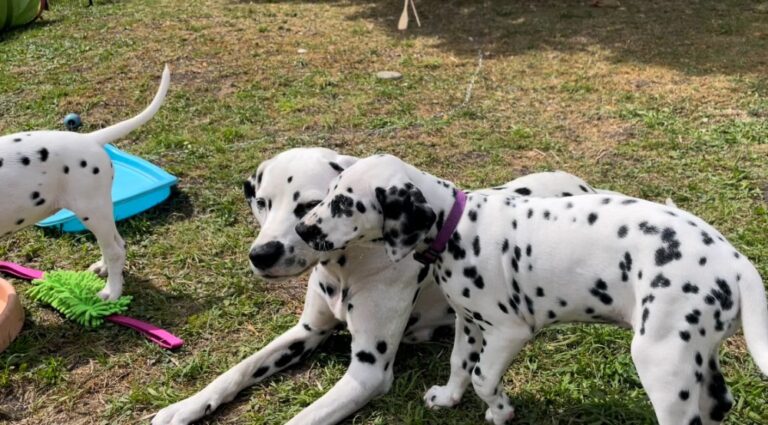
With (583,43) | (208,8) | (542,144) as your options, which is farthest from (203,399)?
(208,8)

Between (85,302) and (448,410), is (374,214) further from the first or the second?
(85,302)

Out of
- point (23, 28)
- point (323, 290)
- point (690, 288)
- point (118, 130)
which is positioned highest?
point (690, 288)

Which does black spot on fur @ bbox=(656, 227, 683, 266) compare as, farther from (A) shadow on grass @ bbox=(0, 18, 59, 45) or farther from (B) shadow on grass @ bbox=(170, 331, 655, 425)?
(A) shadow on grass @ bbox=(0, 18, 59, 45)

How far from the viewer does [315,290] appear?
459cm

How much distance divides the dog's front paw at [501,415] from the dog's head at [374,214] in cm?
118

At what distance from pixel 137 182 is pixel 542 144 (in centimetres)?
408

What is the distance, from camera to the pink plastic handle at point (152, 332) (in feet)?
16.0

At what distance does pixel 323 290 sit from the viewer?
176 inches

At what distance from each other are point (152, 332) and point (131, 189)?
2.08 metres

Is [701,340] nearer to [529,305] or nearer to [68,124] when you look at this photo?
[529,305]

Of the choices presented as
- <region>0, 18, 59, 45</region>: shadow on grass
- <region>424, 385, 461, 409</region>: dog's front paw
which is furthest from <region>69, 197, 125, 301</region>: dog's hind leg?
<region>0, 18, 59, 45</region>: shadow on grass

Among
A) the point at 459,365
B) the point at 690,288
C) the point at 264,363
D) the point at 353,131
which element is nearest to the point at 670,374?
the point at 690,288

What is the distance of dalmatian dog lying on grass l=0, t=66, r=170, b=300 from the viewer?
190 inches

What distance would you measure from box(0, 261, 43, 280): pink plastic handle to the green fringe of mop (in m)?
0.17
